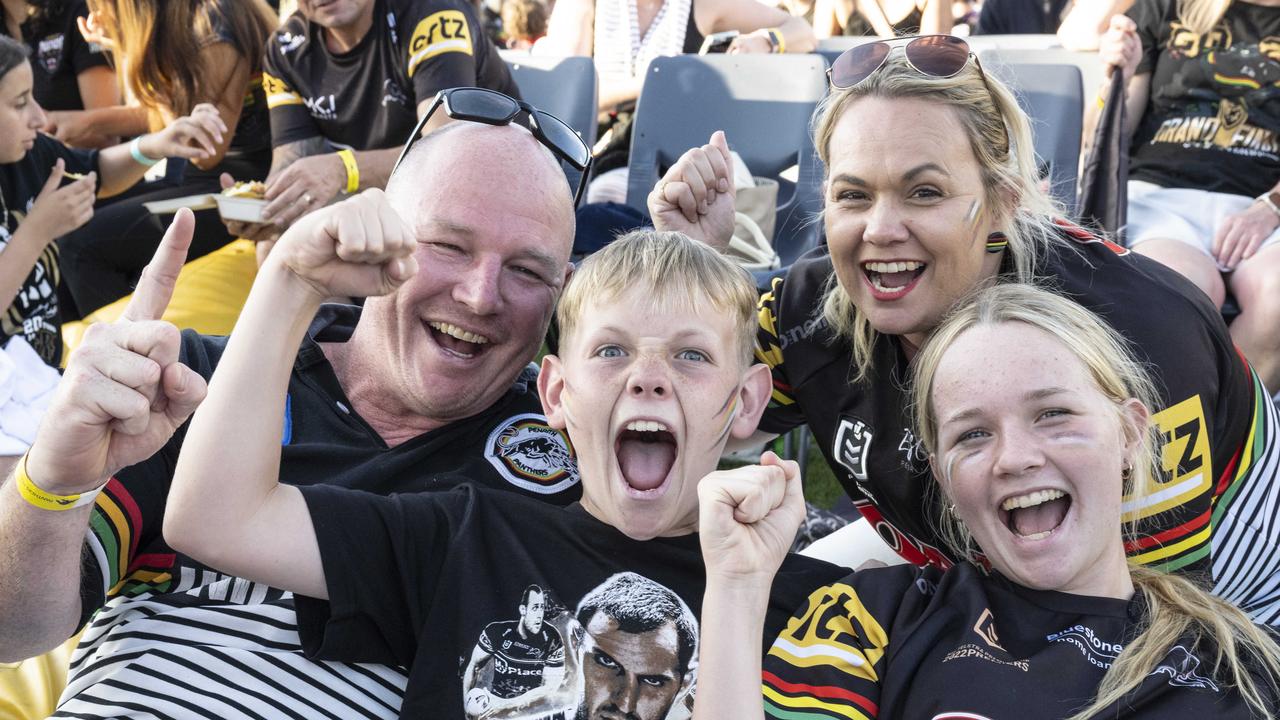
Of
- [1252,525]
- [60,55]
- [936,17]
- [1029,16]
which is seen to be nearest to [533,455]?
[1252,525]

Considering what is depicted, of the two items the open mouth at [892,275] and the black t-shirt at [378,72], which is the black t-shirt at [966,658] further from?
the black t-shirt at [378,72]

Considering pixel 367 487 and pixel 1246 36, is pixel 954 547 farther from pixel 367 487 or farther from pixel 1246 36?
pixel 1246 36

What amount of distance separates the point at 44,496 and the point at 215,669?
0.40 meters

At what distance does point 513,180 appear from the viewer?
7.93ft

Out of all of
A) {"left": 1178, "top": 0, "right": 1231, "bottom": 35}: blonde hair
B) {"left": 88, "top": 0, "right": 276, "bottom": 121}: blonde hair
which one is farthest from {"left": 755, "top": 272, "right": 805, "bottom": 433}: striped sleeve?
{"left": 88, "top": 0, "right": 276, "bottom": 121}: blonde hair

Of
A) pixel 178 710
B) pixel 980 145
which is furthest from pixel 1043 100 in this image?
pixel 178 710

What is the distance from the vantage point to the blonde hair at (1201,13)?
383 centimetres

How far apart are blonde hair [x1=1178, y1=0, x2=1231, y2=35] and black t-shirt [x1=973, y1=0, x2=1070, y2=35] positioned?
2516 millimetres

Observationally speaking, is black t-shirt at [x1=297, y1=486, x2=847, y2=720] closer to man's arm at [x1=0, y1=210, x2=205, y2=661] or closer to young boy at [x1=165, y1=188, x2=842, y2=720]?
young boy at [x1=165, y1=188, x2=842, y2=720]

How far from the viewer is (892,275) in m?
2.25

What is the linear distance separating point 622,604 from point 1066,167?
9.69 feet

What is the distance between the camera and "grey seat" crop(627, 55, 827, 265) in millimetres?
4684

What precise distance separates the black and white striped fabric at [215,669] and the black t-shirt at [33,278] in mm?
2134

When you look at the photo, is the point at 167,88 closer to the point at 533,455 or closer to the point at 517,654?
the point at 533,455
